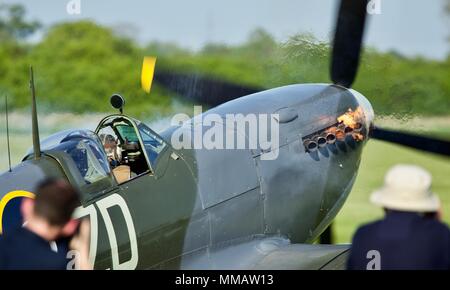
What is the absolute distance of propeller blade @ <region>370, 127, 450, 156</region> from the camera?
5316mm

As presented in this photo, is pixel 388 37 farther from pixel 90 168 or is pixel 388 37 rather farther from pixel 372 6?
pixel 90 168

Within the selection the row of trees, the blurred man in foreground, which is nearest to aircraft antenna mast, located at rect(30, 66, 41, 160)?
the blurred man in foreground

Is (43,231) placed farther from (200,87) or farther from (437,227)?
(200,87)

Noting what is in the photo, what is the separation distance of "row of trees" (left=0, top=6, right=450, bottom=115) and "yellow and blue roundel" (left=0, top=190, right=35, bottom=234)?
3519mm

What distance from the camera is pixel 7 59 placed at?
1109cm

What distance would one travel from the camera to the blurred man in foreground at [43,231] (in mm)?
2881

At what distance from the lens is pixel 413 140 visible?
5.76 m

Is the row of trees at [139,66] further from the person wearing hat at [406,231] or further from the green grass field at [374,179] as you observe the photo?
the person wearing hat at [406,231]

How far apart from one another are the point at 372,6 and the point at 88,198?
3.08 m

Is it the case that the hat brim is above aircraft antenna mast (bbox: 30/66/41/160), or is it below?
above

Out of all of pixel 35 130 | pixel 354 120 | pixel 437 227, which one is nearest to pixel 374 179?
pixel 354 120

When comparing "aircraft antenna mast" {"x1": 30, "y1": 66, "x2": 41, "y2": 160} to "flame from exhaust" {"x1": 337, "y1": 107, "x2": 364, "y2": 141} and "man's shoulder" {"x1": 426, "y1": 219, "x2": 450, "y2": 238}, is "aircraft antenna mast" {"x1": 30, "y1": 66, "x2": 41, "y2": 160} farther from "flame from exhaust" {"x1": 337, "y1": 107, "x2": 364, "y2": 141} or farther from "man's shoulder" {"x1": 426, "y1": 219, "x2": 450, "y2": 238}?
"man's shoulder" {"x1": 426, "y1": 219, "x2": 450, "y2": 238}
